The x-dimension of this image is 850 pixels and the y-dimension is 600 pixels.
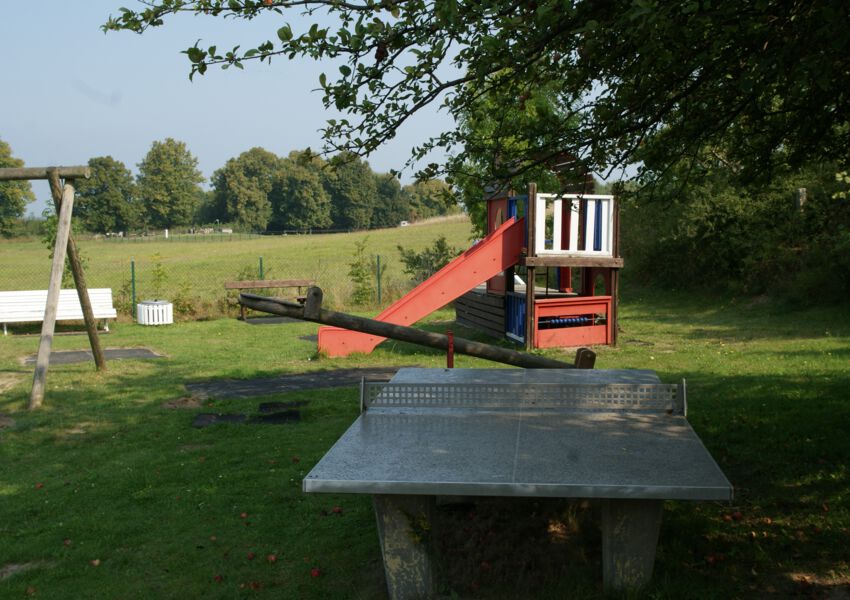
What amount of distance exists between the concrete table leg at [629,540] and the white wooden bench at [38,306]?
57.3 feet

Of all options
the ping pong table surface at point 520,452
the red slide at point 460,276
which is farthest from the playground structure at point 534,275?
the ping pong table surface at point 520,452

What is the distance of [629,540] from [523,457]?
649 millimetres

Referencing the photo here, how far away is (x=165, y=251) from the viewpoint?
59.8 metres

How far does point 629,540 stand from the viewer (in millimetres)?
4070

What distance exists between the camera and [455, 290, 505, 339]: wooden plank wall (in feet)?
54.9

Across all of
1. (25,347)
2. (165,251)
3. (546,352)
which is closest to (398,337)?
(546,352)

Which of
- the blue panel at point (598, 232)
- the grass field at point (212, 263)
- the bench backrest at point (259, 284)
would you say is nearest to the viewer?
the blue panel at point (598, 232)

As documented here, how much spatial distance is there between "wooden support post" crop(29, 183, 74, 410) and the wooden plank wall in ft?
27.6

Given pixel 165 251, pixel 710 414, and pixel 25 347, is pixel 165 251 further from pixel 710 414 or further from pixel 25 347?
pixel 710 414

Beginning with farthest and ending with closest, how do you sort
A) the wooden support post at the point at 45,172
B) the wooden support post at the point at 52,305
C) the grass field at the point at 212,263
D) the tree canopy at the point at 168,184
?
the tree canopy at the point at 168,184 → the grass field at the point at 212,263 → the wooden support post at the point at 45,172 → the wooden support post at the point at 52,305

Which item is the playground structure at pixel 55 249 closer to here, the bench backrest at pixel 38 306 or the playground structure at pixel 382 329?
the playground structure at pixel 382 329

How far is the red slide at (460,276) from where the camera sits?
15.1 meters

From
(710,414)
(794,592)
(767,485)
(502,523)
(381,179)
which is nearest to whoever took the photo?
(794,592)

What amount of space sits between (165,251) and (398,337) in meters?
57.2
